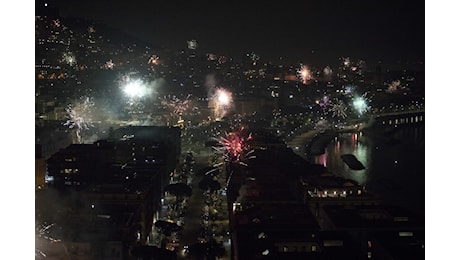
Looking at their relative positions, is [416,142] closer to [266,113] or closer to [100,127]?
[266,113]

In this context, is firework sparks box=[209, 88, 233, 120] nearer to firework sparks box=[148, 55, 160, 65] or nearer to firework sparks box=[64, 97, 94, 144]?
firework sparks box=[148, 55, 160, 65]

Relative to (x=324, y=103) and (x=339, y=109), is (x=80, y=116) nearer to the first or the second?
(x=339, y=109)

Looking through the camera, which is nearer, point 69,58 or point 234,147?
point 234,147

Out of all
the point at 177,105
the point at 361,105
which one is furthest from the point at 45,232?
the point at 361,105

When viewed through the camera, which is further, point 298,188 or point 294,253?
point 298,188

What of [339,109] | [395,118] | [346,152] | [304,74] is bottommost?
[346,152]

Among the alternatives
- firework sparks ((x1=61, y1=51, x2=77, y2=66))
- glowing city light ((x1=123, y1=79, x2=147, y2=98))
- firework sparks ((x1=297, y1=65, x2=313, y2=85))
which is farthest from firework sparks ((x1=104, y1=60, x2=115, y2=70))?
firework sparks ((x1=297, y1=65, x2=313, y2=85))
